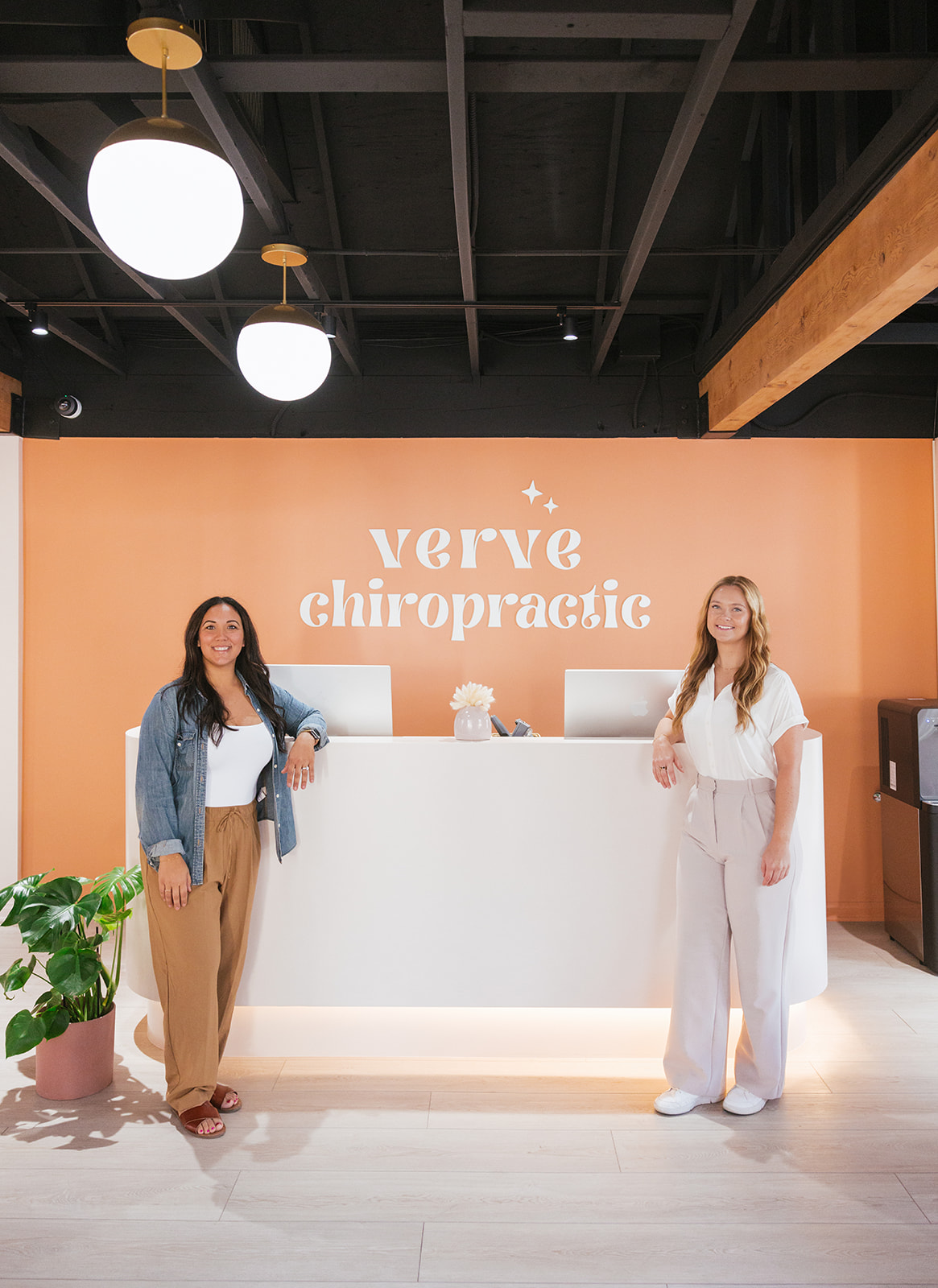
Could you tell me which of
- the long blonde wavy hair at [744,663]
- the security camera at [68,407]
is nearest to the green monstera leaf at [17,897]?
the long blonde wavy hair at [744,663]

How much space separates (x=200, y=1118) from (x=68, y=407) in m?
3.76

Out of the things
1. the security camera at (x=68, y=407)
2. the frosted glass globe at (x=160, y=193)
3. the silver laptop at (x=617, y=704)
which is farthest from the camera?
the security camera at (x=68, y=407)

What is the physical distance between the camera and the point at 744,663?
2.73m

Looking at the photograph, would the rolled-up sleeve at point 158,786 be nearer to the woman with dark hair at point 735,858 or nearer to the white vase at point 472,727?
the white vase at point 472,727

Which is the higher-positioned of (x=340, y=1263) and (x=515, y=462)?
(x=515, y=462)

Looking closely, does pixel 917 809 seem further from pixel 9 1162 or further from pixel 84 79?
pixel 84 79

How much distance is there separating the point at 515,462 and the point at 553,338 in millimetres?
729

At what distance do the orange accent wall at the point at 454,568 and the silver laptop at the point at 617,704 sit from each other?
1526 mm

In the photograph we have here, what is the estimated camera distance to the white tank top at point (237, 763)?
2672mm

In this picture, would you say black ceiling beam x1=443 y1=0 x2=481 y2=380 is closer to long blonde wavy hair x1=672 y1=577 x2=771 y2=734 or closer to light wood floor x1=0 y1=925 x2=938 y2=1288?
long blonde wavy hair x1=672 y1=577 x2=771 y2=734

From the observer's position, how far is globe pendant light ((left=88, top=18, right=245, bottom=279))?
1.73m

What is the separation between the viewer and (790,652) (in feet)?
15.6

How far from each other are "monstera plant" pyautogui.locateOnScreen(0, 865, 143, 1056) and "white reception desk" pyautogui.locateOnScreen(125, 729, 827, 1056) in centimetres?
32

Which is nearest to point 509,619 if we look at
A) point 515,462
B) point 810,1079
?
point 515,462
